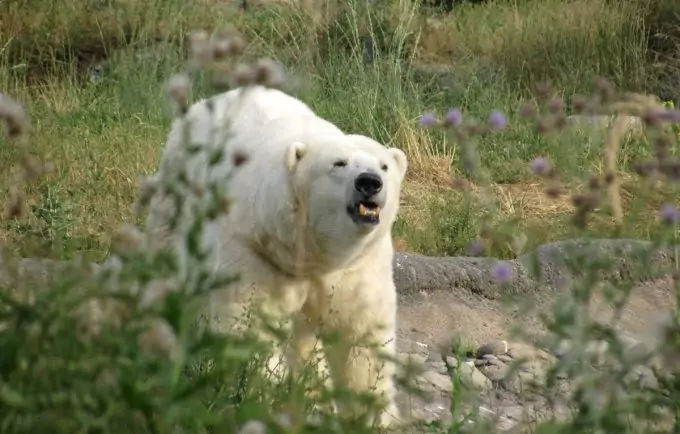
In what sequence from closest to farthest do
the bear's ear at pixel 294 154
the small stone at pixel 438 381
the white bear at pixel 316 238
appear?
the white bear at pixel 316 238
the bear's ear at pixel 294 154
the small stone at pixel 438 381

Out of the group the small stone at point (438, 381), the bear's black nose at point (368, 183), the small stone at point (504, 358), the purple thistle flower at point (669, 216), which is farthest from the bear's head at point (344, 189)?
the purple thistle flower at point (669, 216)

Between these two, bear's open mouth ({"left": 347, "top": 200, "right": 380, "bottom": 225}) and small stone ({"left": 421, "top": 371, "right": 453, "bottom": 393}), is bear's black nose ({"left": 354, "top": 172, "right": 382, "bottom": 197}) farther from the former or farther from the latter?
small stone ({"left": 421, "top": 371, "right": 453, "bottom": 393})

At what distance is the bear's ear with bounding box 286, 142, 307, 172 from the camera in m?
4.50

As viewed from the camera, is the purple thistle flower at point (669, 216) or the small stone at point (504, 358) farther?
the small stone at point (504, 358)

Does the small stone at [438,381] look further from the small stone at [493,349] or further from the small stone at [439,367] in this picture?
the small stone at [493,349]

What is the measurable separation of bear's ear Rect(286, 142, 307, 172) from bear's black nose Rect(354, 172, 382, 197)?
1.16 feet

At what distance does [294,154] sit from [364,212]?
1.40 feet

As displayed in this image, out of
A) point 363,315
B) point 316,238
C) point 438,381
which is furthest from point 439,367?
point 316,238

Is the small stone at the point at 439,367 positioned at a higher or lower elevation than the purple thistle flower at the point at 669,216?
lower

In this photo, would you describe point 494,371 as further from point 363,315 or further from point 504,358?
point 363,315

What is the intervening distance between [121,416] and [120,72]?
8.82 m

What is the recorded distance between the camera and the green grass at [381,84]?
750 centimetres

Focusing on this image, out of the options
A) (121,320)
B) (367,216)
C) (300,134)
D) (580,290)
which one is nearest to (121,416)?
A: (121,320)

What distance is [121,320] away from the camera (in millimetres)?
2043
